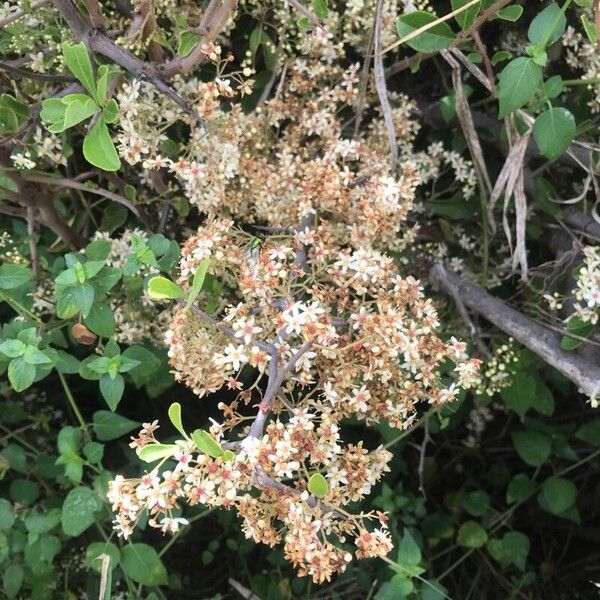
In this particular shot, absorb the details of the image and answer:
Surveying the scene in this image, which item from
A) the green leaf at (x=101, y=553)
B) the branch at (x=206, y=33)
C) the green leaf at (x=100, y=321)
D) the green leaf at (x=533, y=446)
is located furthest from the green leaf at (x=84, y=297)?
the green leaf at (x=533, y=446)

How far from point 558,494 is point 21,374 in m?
1.30

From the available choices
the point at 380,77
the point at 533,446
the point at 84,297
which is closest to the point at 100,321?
the point at 84,297

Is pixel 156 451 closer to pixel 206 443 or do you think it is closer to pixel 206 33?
pixel 206 443

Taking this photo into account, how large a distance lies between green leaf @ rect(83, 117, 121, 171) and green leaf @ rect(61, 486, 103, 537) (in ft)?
2.24

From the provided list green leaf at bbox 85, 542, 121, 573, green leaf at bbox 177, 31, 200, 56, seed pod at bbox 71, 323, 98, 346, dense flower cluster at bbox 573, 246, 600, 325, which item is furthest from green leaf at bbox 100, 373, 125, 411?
dense flower cluster at bbox 573, 246, 600, 325

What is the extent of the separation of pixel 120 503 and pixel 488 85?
90cm

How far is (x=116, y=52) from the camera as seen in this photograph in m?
1.15

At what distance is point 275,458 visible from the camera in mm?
852

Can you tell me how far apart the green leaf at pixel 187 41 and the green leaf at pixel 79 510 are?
32.1 inches

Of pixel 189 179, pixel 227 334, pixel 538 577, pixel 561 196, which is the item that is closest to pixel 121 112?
pixel 189 179

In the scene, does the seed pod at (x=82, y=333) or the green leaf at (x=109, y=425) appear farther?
the green leaf at (x=109, y=425)

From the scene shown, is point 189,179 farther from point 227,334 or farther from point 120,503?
point 120,503

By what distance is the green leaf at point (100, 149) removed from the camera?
0.99 m

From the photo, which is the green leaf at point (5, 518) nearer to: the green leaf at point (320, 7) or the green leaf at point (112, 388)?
the green leaf at point (112, 388)
